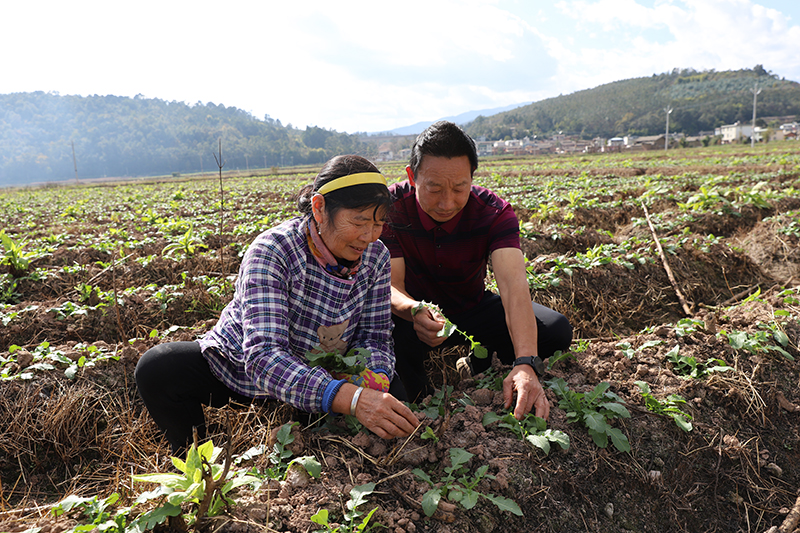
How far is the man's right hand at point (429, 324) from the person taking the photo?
2168mm

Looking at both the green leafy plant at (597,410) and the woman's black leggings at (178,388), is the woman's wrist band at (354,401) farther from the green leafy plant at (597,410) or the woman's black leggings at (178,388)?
the green leafy plant at (597,410)

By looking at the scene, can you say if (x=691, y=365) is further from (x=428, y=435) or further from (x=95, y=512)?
(x=95, y=512)

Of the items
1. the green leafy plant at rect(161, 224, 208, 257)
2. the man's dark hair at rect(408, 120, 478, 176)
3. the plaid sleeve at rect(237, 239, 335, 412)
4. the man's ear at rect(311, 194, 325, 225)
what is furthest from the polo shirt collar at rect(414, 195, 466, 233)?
the green leafy plant at rect(161, 224, 208, 257)

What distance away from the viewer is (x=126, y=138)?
4611 inches

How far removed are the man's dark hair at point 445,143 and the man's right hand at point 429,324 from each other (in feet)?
2.51

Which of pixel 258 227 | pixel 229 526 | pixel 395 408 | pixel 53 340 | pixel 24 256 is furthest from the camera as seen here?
pixel 258 227

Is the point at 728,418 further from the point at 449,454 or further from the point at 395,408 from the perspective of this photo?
the point at 395,408

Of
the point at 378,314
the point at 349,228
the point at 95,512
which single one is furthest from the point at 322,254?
the point at 95,512

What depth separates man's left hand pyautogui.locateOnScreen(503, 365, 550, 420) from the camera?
79.4 inches

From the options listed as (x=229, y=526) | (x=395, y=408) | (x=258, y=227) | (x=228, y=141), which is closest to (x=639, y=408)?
(x=395, y=408)

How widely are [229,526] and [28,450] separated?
192cm

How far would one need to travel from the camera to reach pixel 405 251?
2.74m

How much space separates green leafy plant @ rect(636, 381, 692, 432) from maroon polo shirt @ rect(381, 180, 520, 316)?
100 centimetres

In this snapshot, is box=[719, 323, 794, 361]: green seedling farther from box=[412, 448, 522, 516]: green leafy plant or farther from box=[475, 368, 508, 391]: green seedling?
box=[412, 448, 522, 516]: green leafy plant
